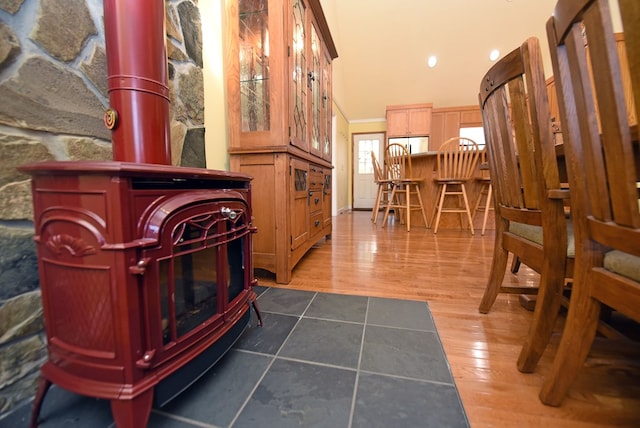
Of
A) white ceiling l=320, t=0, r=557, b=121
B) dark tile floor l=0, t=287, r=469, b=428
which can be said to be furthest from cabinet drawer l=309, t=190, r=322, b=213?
white ceiling l=320, t=0, r=557, b=121

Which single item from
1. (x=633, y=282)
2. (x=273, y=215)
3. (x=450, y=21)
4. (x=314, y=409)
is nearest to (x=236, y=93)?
(x=273, y=215)

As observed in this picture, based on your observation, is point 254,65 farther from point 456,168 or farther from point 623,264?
point 456,168

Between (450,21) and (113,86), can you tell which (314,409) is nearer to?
(113,86)

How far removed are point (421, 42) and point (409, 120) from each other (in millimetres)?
1402

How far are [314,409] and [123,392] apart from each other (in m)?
0.44

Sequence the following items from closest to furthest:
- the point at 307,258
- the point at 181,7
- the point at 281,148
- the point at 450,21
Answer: the point at 181,7 → the point at 281,148 → the point at 307,258 → the point at 450,21

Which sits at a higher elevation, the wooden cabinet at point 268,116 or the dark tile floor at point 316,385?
the wooden cabinet at point 268,116

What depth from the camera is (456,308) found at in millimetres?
1264

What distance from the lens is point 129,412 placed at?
1.78ft

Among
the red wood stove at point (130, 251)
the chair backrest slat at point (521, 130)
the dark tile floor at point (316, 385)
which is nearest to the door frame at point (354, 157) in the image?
the chair backrest slat at point (521, 130)

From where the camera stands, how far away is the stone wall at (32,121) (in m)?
0.68

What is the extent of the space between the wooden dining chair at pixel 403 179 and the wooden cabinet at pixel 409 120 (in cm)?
232

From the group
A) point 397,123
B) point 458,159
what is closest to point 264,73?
point 458,159

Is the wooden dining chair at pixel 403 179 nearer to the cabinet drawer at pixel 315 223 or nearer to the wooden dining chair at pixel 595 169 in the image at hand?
the cabinet drawer at pixel 315 223
